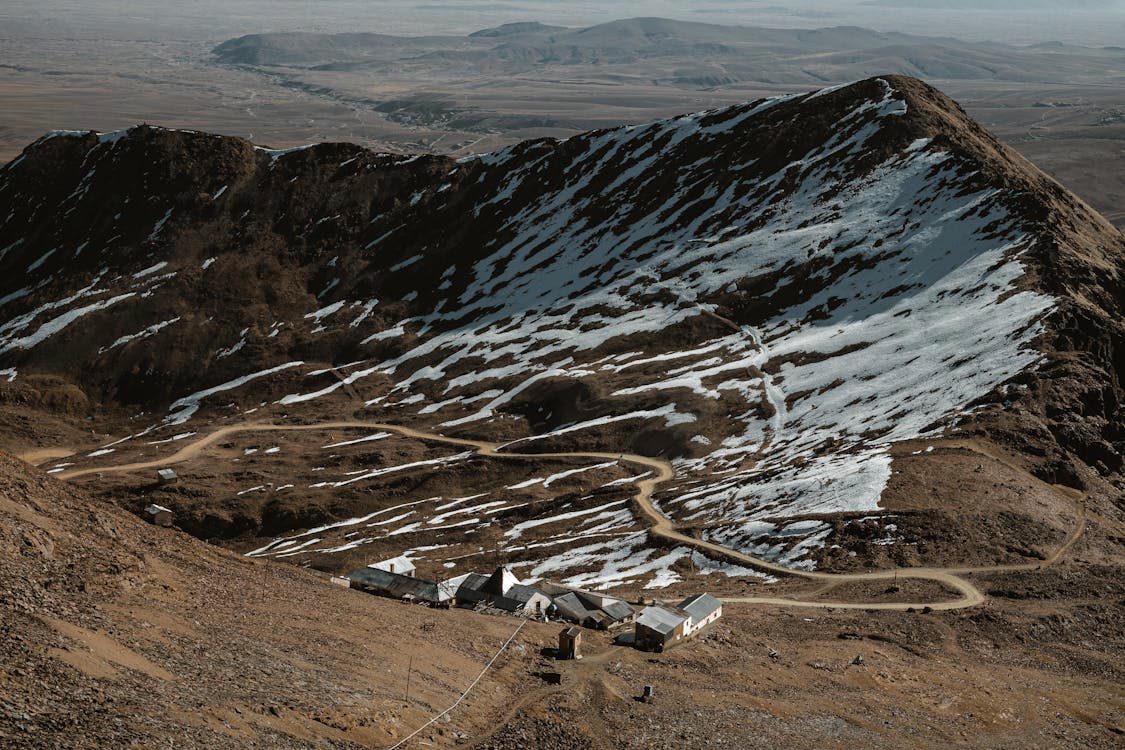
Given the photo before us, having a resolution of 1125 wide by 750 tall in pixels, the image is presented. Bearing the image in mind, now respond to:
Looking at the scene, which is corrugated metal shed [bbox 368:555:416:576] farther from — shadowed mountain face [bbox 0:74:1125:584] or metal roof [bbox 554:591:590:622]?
metal roof [bbox 554:591:590:622]

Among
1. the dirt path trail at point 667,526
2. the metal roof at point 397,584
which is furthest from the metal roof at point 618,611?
the metal roof at point 397,584

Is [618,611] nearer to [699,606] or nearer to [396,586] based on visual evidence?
[699,606]

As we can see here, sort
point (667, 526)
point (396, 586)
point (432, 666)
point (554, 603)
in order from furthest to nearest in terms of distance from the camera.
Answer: point (667, 526) → point (396, 586) → point (554, 603) → point (432, 666)

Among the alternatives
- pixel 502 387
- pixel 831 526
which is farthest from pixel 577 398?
pixel 831 526

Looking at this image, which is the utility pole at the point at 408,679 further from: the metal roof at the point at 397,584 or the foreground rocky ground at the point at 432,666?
the metal roof at the point at 397,584

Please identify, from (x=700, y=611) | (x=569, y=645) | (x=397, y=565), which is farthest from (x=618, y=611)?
(x=397, y=565)

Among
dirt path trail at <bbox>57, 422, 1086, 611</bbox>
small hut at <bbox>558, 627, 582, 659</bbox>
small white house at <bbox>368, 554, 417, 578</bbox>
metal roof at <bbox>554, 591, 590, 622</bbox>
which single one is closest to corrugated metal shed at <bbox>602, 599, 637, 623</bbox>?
metal roof at <bbox>554, 591, 590, 622</bbox>

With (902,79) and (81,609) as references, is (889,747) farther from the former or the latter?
(902,79)
